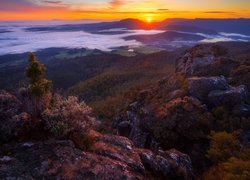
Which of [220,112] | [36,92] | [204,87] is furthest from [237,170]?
[204,87]

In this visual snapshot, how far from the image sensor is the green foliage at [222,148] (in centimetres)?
1832

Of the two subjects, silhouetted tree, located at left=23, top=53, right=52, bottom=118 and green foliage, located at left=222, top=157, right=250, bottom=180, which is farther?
silhouetted tree, located at left=23, top=53, right=52, bottom=118

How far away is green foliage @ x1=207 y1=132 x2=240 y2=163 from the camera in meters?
18.3

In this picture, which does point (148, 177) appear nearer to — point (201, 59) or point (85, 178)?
point (85, 178)

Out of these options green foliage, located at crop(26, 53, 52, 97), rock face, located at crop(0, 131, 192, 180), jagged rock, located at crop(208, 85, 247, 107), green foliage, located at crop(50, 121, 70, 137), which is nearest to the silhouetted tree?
green foliage, located at crop(26, 53, 52, 97)

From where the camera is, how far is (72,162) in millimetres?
12250

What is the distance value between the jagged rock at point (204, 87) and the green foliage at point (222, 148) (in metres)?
7.79

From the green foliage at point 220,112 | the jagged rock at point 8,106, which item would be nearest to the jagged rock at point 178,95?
the green foliage at point 220,112

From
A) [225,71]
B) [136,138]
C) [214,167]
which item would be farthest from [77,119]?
[225,71]

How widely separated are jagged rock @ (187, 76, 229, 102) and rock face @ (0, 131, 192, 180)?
1298cm

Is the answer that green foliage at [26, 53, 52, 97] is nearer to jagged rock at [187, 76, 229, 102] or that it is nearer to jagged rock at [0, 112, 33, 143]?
jagged rock at [0, 112, 33, 143]

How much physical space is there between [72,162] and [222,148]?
35.2ft

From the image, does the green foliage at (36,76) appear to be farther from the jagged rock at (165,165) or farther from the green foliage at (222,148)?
the green foliage at (222,148)

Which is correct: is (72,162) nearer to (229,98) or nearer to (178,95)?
(229,98)
